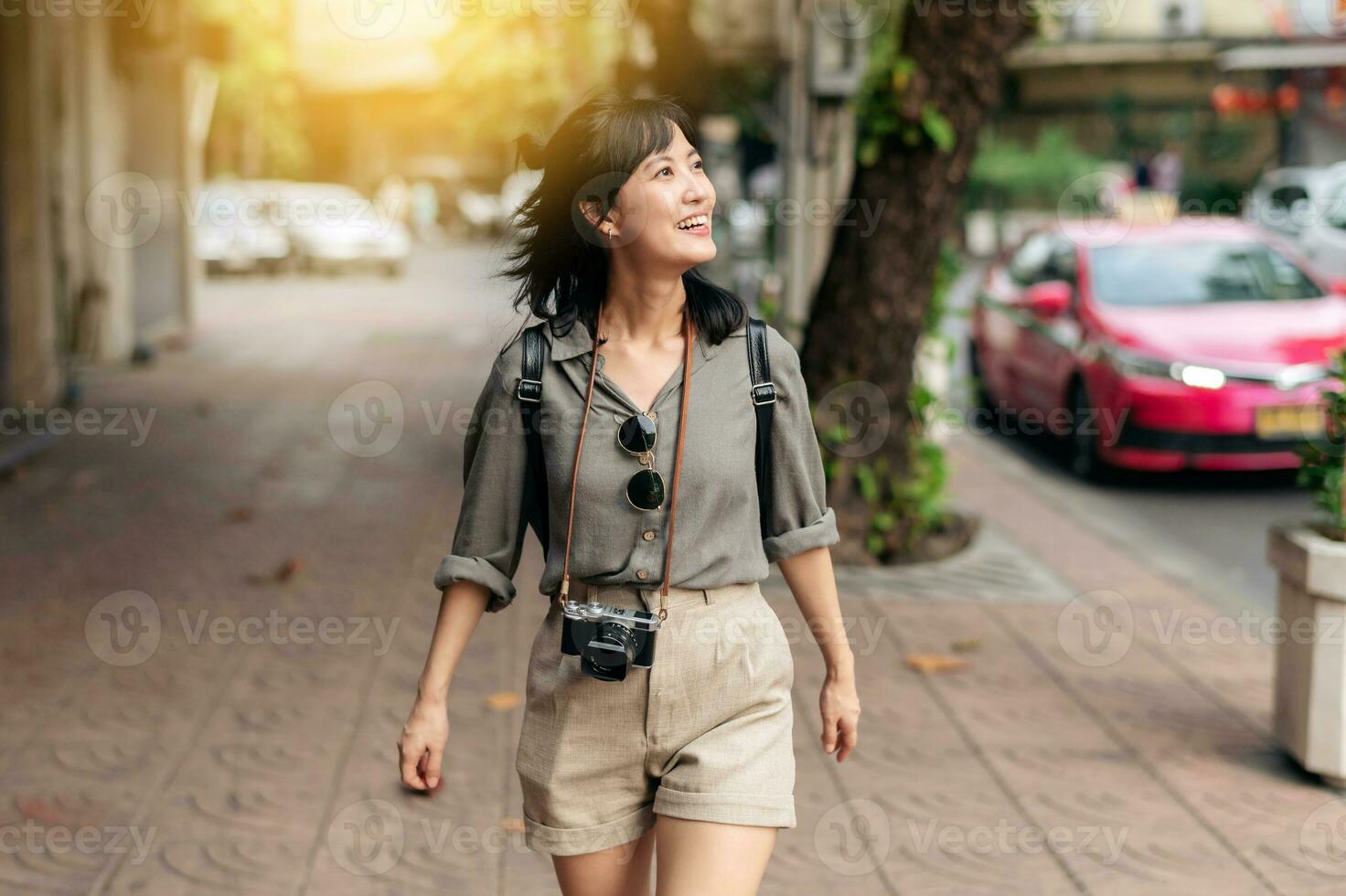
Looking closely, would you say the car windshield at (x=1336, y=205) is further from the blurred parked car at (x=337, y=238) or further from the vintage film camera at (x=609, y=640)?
the vintage film camera at (x=609, y=640)

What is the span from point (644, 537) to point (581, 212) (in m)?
0.57

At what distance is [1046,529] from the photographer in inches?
360

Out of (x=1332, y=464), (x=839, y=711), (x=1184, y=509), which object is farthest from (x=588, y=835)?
(x=1184, y=509)

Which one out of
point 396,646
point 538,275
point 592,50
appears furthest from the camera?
point 592,50

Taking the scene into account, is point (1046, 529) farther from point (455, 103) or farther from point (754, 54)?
point (455, 103)

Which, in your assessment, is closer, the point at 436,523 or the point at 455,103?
the point at 436,523

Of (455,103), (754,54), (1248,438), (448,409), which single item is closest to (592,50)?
(448,409)

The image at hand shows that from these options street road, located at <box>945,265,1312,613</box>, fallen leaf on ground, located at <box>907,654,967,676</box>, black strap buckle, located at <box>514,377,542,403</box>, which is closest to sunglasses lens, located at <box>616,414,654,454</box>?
black strap buckle, located at <box>514,377,542,403</box>

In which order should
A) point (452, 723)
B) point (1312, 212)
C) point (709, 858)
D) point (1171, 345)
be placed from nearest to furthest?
point (709, 858) < point (452, 723) < point (1171, 345) < point (1312, 212)

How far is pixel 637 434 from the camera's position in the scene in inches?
108

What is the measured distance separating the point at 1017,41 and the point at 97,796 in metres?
5.56

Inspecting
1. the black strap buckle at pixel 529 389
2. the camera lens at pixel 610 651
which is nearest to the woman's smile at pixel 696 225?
the black strap buckle at pixel 529 389

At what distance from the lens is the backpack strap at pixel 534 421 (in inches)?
110

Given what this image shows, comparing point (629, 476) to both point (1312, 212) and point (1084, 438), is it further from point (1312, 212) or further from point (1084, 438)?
point (1312, 212)
